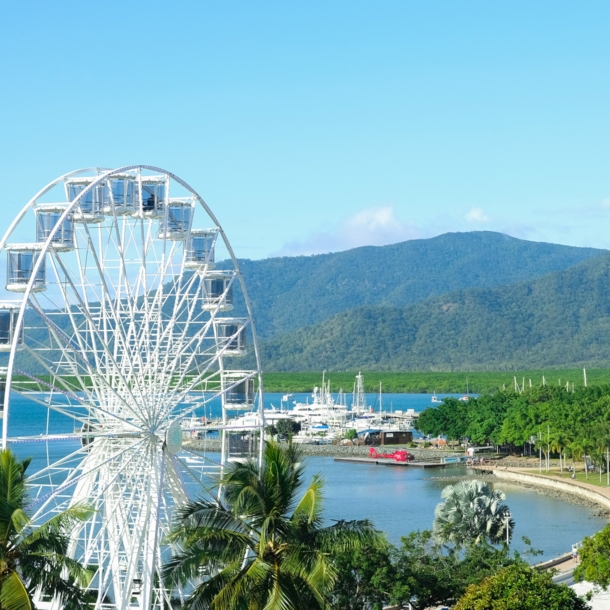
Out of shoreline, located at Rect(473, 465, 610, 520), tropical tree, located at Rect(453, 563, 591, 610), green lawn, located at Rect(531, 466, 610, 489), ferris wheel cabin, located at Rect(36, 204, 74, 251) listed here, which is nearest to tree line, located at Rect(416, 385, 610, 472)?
green lawn, located at Rect(531, 466, 610, 489)

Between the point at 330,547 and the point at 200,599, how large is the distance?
2.19 m

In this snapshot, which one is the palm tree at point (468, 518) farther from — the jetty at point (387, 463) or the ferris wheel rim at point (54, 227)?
the jetty at point (387, 463)

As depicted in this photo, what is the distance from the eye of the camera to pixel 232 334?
1224 inches

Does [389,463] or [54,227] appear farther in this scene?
[389,463]

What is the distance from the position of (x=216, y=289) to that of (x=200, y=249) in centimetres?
112

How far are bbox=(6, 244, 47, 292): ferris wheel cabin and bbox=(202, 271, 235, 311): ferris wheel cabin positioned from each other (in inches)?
208

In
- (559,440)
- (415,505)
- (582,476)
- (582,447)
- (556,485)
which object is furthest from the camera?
(559,440)

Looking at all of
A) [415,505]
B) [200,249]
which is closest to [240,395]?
[200,249]

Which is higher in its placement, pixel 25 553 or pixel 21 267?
pixel 21 267

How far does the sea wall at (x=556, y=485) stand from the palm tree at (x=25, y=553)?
4779 cm

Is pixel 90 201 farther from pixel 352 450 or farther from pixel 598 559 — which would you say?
pixel 352 450

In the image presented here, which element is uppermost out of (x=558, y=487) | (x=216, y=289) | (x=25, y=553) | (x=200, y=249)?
(x=200, y=249)

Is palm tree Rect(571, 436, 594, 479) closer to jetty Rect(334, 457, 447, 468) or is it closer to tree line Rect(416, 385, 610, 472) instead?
tree line Rect(416, 385, 610, 472)

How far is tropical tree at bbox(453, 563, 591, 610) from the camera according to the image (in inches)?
896
